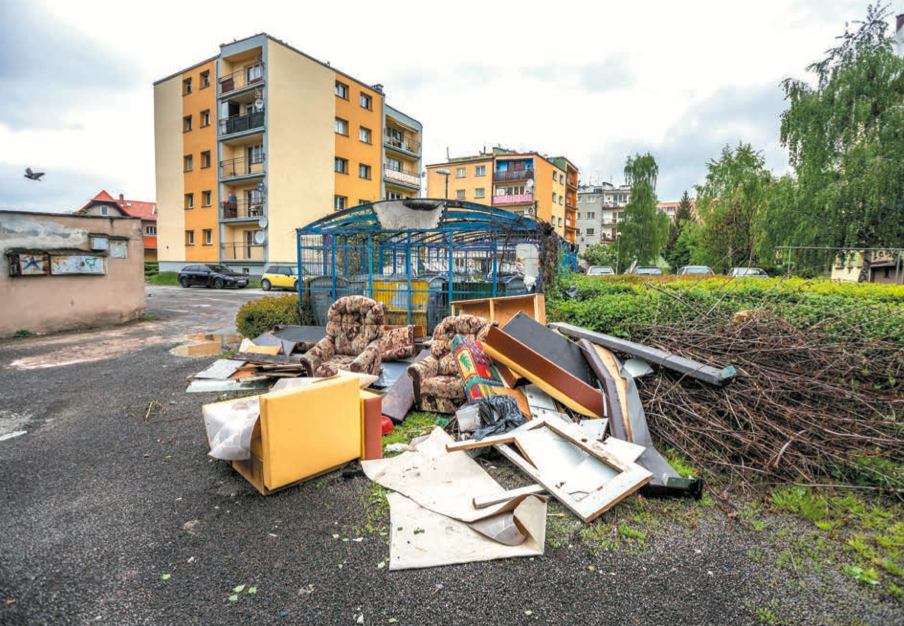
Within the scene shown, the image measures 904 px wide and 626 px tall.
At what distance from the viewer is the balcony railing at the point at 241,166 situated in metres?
26.2

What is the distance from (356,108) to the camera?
95.1 ft

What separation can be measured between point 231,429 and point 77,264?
381 inches

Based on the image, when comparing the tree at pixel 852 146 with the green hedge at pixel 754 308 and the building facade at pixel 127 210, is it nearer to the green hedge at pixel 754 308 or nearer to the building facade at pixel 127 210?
the green hedge at pixel 754 308

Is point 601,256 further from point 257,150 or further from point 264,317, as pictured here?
point 264,317

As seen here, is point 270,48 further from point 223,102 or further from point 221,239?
point 221,239

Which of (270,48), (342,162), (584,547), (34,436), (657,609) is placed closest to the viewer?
(657,609)

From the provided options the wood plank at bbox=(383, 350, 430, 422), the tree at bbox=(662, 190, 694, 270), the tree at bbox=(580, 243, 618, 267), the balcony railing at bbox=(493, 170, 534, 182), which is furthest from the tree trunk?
the tree at bbox=(662, 190, 694, 270)

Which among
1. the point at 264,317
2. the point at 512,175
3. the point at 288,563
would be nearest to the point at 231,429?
the point at 288,563

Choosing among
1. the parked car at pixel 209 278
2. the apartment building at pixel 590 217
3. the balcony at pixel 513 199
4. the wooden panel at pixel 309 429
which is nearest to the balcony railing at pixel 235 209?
the parked car at pixel 209 278

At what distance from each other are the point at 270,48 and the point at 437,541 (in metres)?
28.9

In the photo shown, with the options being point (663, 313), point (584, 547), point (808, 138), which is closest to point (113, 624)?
point (584, 547)

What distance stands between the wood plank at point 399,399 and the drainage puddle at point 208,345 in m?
4.48

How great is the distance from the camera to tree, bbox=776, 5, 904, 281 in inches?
508

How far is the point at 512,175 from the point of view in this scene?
140 ft
